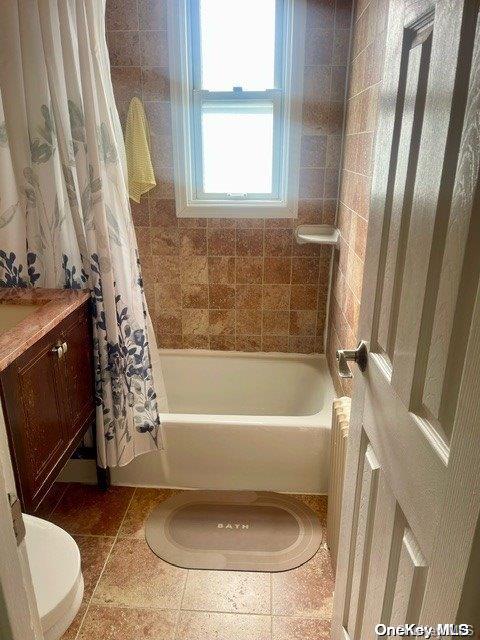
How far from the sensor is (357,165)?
74.9 inches

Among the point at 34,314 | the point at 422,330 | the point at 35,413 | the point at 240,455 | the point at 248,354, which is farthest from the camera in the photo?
the point at 248,354

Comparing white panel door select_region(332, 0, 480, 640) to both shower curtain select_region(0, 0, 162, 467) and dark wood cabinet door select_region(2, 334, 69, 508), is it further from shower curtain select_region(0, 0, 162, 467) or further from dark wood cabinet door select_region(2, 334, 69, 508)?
shower curtain select_region(0, 0, 162, 467)

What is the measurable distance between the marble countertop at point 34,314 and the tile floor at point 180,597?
937mm

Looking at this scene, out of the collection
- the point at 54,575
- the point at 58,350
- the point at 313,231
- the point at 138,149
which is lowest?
the point at 54,575

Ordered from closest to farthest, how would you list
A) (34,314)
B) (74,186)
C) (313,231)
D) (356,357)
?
(356,357) < (34,314) < (74,186) < (313,231)

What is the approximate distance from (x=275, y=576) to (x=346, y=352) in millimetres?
1068

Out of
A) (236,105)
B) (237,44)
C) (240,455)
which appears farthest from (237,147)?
(240,455)

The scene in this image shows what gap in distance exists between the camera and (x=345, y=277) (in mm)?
2080

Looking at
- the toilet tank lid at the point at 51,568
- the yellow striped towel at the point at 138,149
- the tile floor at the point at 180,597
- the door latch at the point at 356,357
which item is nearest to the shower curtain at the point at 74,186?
the tile floor at the point at 180,597

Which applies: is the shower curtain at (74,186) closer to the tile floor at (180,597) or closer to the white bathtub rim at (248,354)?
the tile floor at (180,597)

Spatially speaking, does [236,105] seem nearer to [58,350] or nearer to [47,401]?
[58,350]

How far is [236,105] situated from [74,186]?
1141 mm

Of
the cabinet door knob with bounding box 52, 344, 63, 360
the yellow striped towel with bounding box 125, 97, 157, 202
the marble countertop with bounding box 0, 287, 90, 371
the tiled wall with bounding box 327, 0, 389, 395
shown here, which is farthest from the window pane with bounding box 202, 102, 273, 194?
the cabinet door knob with bounding box 52, 344, 63, 360

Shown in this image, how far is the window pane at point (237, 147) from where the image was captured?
237 cm
